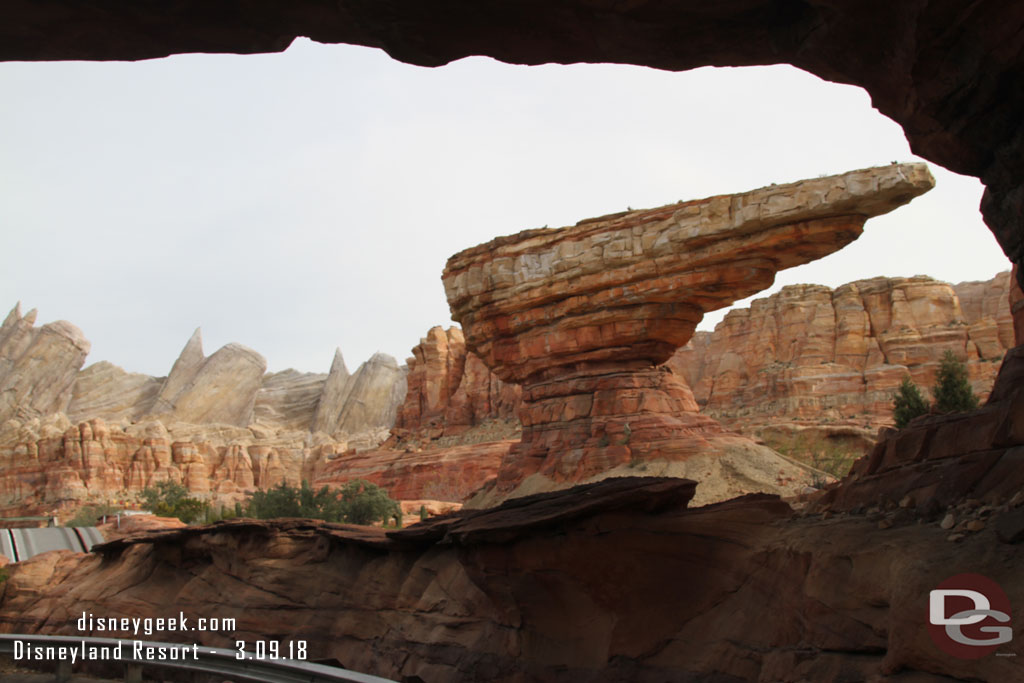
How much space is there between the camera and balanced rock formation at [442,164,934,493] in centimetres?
2520

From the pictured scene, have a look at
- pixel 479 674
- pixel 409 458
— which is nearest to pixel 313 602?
pixel 479 674

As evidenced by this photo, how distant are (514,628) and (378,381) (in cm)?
9430

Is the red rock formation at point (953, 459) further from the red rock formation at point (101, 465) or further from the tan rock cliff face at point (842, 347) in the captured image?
the red rock formation at point (101, 465)

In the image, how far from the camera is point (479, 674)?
9000 mm

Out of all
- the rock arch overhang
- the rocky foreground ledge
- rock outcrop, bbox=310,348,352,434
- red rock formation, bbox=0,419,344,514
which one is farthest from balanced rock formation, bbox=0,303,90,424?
the rock arch overhang

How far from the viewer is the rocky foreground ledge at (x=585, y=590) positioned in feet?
18.7

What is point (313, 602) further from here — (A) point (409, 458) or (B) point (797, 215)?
(A) point (409, 458)

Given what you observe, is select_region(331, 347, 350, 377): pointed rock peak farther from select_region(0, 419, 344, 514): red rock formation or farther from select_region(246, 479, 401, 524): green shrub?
select_region(246, 479, 401, 524): green shrub

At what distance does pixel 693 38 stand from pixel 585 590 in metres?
5.97

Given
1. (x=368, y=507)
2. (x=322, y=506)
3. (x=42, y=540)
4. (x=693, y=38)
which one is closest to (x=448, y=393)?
(x=368, y=507)

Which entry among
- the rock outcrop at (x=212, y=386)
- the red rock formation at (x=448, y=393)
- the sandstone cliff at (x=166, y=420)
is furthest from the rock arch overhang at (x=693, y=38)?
the rock outcrop at (x=212, y=386)

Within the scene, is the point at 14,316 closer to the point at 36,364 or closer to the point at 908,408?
the point at 36,364

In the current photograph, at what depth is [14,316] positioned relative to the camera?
318 feet

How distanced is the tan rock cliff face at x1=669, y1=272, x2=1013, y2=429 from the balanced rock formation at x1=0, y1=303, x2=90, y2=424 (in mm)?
76160
